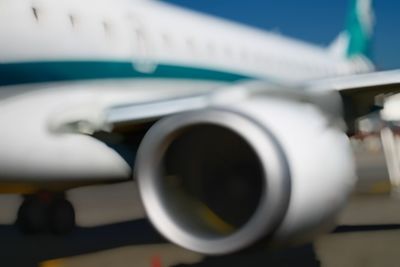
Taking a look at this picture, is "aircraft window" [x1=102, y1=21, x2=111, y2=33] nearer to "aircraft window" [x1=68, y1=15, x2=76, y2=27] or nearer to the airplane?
the airplane

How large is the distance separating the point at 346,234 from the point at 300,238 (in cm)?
408

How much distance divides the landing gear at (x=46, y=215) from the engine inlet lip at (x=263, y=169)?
4.17 meters

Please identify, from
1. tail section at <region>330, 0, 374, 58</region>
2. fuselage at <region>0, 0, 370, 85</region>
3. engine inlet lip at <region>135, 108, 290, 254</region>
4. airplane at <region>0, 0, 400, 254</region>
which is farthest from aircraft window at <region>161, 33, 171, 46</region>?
tail section at <region>330, 0, 374, 58</region>

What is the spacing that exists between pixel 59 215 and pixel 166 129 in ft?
14.8

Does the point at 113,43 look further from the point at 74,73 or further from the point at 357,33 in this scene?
the point at 357,33

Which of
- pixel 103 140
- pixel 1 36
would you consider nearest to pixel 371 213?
pixel 103 140

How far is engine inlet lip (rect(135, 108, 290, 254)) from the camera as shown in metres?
3.88

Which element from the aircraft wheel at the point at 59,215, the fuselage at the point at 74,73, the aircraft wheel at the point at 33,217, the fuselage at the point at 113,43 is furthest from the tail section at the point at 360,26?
the fuselage at the point at 74,73

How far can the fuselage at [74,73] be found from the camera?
4887mm

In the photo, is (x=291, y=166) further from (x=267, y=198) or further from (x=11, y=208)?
(x=11, y=208)

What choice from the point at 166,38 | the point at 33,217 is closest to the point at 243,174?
the point at 166,38

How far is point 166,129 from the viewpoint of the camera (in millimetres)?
4242

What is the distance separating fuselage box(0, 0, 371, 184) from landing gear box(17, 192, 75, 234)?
7.70 feet

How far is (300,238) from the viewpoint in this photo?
4.08 m
